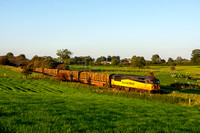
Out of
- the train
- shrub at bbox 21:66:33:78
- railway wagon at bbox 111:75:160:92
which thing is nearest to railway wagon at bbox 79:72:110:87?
the train

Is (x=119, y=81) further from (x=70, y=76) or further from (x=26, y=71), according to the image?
(x=26, y=71)

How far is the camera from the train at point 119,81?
29875 mm

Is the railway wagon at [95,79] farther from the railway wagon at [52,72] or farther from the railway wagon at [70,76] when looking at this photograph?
the railway wagon at [52,72]

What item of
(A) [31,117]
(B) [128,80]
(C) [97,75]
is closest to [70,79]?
(C) [97,75]

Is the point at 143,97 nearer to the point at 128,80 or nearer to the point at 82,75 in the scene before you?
the point at 128,80

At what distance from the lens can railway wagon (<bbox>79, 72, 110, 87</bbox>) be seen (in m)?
37.0

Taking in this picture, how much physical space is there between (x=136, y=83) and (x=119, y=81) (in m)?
4.20

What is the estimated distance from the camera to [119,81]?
3431 centimetres

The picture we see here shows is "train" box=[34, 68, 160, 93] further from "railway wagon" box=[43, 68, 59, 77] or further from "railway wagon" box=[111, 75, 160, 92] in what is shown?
"railway wagon" box=[43, 68, 59, 77]

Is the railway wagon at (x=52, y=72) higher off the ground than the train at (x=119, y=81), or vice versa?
the railway wagon at (x=52, y=72)

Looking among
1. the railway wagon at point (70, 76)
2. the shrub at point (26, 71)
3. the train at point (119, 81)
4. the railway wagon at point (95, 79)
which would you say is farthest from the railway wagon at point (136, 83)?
the shrub at point (26, 71)

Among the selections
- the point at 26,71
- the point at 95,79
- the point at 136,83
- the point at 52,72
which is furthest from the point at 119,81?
the point at 52,72

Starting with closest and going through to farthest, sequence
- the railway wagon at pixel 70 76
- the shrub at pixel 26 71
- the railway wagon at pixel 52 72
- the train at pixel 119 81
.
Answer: the train at pixel 119 81 → the railway wagon at pixel 70 76 → the shrub at pixel 26 71 → the railway wagon at pixel 52 72

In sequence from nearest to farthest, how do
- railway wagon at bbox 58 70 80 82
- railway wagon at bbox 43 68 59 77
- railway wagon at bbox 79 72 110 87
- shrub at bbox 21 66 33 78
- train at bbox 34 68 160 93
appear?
1. train at bbox 34 68 160 93
2. railway wagon at bbox 79 72 110 87
3. railway wagon at bbox 58 70 80 82
4. shrub at bbox 21 66 33 78
5. railway wagon at bbox 43 68 59 77
